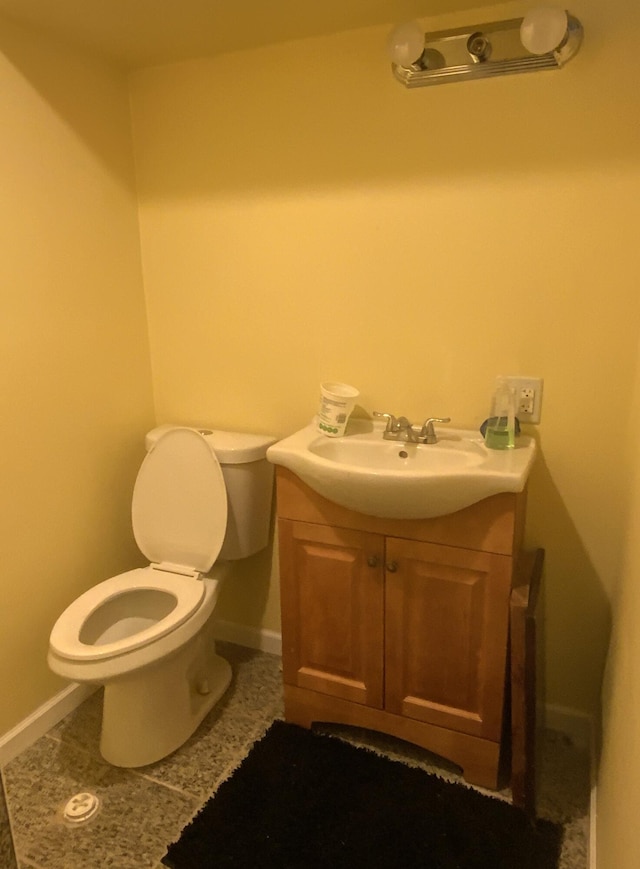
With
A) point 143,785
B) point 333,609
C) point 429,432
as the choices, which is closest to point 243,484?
point 333,609

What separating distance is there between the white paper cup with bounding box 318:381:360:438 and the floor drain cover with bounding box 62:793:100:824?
1154 mm

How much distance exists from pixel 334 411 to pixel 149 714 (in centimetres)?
98

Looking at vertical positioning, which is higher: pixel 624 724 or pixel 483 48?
pixel 483 48

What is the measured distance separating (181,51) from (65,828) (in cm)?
213

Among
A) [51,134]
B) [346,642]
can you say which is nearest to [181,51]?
[51,134]

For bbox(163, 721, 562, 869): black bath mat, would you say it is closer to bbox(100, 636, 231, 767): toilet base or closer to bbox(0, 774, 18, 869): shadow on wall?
bbox(100, 636, 231, 767): toilet base

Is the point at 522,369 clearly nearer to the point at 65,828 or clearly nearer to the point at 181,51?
the point at 181,51

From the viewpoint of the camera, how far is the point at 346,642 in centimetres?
175

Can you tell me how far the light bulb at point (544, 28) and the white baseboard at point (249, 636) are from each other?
1.90m

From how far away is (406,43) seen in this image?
1.49 metres

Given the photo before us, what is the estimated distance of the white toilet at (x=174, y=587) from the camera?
1728 mm

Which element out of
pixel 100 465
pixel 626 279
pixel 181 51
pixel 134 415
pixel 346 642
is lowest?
pixel 346 642

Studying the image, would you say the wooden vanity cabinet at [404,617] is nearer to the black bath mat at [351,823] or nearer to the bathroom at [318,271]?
the black bath mat at [351,823]

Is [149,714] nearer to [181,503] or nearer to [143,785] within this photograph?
[143,785]
